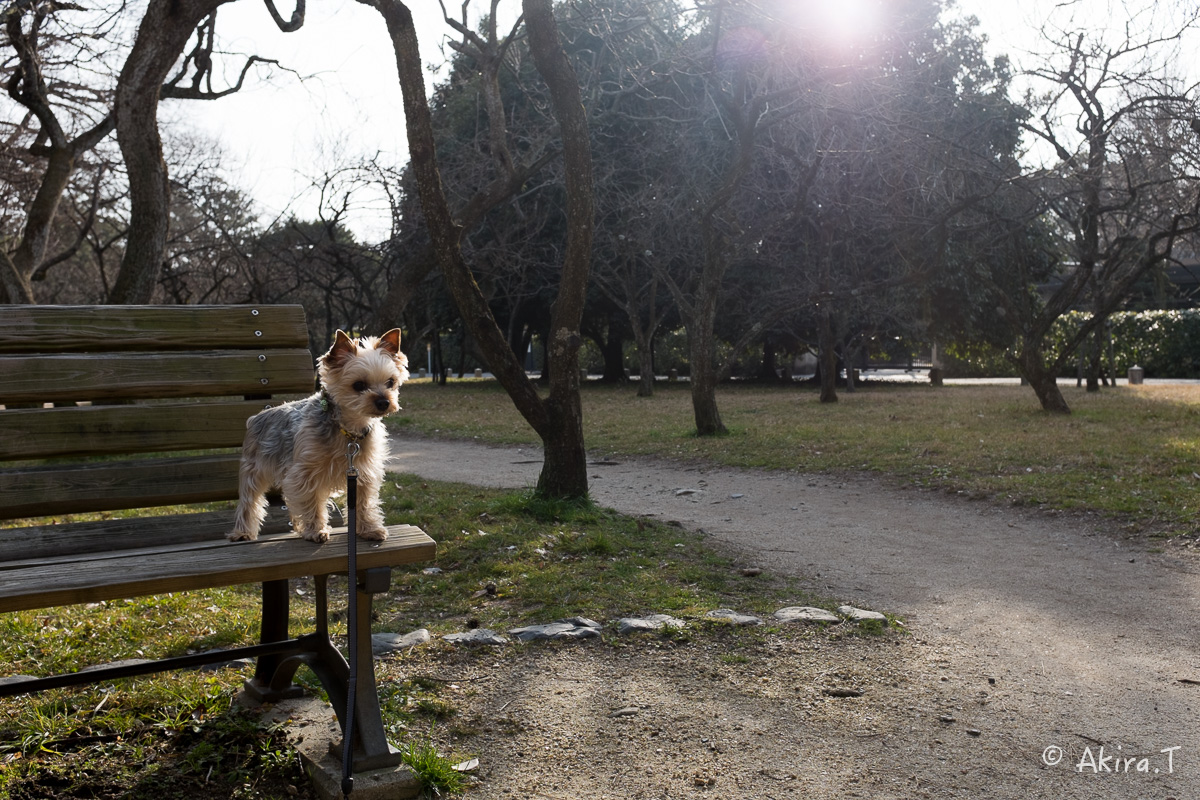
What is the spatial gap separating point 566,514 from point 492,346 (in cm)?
154

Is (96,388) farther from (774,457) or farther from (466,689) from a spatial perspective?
(774,457)

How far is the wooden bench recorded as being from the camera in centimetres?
313

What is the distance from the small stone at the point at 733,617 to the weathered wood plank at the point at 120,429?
2.58 m

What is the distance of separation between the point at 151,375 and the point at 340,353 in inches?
52.8

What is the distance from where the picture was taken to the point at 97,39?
1385cm

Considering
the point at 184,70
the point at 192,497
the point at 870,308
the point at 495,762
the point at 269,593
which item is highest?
the point at 184,70

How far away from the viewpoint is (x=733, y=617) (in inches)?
197

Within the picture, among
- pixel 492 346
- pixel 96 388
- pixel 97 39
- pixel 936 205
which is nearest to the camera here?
pixel 96 388

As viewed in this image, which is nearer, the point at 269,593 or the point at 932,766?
the point at 932,766

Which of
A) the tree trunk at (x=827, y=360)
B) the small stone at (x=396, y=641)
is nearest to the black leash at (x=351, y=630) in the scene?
the small stone at (x=396, y=641)

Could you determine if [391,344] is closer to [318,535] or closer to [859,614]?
[318,535]

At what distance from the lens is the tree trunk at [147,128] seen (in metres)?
8.84

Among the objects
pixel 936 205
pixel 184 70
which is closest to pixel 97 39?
pixel 184 70

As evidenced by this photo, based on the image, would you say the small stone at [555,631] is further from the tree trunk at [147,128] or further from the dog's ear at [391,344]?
the tree trunk at [147,128]
